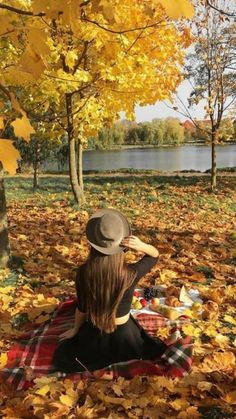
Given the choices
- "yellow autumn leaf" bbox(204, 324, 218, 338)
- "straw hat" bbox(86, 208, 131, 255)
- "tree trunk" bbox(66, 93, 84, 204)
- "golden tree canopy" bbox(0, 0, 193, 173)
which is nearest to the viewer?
"straw hat" bbox(86, 208, 131, 255)

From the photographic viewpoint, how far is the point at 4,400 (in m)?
3.00

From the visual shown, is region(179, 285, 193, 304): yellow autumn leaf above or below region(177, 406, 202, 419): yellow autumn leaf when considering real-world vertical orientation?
above

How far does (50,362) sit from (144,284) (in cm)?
198

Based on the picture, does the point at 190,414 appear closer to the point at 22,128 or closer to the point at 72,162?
the point at 22,128

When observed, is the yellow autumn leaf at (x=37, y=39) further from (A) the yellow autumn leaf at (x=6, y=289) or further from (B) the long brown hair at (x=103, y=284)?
(A) the yellow autumn leaf at (x=6, y=289)

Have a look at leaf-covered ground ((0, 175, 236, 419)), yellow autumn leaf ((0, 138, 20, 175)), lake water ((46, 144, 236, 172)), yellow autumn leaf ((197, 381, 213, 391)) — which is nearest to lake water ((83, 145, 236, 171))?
lake water ((46, 144, 236, 172))

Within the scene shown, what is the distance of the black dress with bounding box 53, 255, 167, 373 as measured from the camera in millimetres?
3363

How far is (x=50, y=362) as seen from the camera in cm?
340

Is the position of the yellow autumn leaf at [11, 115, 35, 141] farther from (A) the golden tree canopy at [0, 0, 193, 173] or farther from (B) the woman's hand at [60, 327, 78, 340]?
(A) the golden tree canopy at [0, 0, 193, 173]

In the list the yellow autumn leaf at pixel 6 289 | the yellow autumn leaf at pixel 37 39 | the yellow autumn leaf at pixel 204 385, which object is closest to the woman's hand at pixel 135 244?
the yellow autumn leaf at pixel 204 385

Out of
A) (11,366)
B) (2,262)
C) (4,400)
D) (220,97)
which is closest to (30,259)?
(2,262)

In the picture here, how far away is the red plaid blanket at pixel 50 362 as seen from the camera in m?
3.19

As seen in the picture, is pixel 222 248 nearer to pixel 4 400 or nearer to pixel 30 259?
pixel 30 259

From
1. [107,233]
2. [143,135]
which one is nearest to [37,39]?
[107,233]
